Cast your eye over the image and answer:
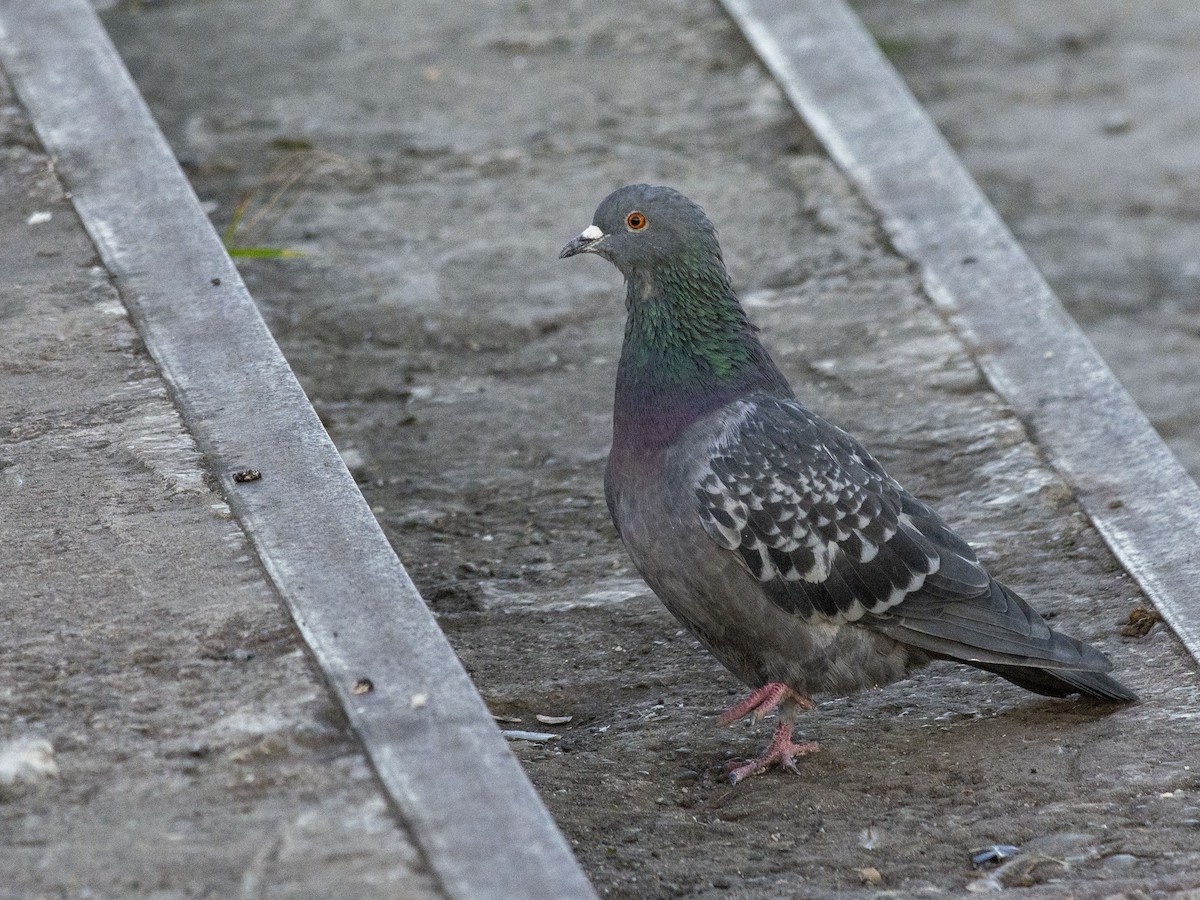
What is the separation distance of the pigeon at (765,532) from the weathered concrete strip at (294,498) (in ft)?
2.08

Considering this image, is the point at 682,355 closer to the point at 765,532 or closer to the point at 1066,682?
the point at 765,532

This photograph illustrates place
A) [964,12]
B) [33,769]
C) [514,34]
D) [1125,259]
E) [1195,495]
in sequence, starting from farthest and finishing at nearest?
1. [964,12]
2. [514,34]
3. [1125,259]
4. [1195,495]
5. [33,769]

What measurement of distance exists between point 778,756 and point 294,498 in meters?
1.20

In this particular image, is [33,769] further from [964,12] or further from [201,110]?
[964,12]

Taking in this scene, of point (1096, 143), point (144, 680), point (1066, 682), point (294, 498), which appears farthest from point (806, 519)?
point (1096, 143)

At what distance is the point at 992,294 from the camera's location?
5.13 meters

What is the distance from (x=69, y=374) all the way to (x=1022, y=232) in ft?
14.2

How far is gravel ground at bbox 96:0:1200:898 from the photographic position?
328 centimetres

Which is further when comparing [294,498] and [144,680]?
[294,498]

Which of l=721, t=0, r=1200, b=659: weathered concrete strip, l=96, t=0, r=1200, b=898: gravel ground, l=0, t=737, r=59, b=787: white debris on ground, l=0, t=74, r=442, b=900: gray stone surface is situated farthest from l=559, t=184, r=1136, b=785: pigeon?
l=0, t=737, r=59, b=787: white debris on ground

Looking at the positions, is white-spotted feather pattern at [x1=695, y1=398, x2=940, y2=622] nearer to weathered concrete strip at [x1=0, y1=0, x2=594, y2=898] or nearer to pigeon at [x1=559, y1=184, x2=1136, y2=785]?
pigeon at [x1=559, y1=184, x2=1136, y2=785]

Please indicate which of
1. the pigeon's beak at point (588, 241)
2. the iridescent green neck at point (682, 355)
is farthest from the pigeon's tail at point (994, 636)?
the pigeon's beak at point (588, 241)

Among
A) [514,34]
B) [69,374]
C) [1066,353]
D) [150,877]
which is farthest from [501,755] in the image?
[514,34]

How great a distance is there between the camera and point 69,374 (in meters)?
3.81
